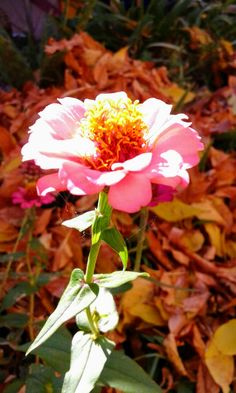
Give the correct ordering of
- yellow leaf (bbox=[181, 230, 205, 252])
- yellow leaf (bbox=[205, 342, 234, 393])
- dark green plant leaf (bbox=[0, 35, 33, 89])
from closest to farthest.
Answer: yellow leaf (bbox=[205, 342, 234, 393]) → yellow leaf (bbox=[181, 230, 205, 252]) → dark green plant leaf (bbox=[0, 35, 33, 89])

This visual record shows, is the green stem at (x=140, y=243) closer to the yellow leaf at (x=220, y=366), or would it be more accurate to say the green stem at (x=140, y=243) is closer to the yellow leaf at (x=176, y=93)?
the yellow leaf at (x=220, y=366)

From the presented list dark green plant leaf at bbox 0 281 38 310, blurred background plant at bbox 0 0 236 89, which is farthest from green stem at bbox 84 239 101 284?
blurred background plant at bbox 0 0 236 89

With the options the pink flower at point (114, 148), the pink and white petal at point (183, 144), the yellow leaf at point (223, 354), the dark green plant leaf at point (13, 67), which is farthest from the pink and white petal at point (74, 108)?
the dark green plant leaf at point (13, 67)

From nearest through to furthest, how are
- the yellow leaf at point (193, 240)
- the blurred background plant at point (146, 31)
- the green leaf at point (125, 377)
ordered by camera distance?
1. the green leaf at point (125, 377)
2. the yellow leaf at point (193, 240)
3. the blurred background plant at point (146, 31)

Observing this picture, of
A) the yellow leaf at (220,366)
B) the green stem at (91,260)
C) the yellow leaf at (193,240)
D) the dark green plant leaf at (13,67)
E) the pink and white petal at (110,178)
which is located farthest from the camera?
the dark green plant leaf at (13,67)

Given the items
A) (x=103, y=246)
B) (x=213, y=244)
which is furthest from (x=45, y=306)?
(x=213, y=244)

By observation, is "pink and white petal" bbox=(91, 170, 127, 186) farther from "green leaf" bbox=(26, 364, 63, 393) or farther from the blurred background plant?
the blurred background plant
